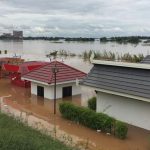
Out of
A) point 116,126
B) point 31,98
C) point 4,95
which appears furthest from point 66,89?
point 116,126

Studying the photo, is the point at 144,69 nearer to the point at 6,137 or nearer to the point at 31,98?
the point at 6,137

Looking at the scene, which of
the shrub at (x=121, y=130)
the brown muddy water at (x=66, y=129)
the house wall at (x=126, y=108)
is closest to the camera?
the brown muddy water at (x=66, y=129)

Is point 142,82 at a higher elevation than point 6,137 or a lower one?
higher

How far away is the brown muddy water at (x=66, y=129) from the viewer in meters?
12.6

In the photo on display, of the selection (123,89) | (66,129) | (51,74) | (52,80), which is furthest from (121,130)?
(51,74)

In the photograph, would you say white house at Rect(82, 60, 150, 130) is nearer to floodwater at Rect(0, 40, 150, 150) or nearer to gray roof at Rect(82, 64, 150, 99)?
gray roof at Rect(82, 64, 150, 99)

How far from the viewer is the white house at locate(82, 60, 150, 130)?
1418 cm

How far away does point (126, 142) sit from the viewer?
12914 mm

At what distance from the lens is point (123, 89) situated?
1458cm

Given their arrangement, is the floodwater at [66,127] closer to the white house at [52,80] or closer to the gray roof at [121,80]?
the white house at [52,80]

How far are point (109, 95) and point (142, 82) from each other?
2258 mm

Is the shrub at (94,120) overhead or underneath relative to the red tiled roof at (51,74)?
underneath

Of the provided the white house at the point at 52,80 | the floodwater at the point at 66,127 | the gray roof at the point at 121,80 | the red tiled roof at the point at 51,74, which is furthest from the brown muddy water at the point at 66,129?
the gray roof at the point at 121,80

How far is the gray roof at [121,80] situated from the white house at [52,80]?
179 inches
